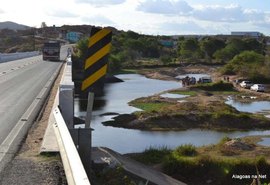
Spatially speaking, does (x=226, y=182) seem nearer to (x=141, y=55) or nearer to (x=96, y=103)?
(x=96, y=103)

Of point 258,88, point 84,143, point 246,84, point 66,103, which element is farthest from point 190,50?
point 84,143

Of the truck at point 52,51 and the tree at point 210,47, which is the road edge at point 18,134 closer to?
the truck at point 52,51

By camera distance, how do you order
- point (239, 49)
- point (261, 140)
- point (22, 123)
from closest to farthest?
1. point (22, 123)
2. point (261, 140)
3. point (239, 49)

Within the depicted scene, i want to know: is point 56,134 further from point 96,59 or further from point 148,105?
point 148,105

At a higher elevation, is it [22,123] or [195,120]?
[22,123]

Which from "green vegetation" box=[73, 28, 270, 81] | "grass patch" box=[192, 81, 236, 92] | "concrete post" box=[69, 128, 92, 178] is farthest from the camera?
"green vegetation" box=[73, 28, 270, 81]

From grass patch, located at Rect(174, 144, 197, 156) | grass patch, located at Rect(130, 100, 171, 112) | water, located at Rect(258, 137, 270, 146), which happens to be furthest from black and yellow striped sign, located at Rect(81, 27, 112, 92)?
grass patch, located at Rect(130, 100, 171, 112)

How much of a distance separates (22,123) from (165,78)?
317 feet

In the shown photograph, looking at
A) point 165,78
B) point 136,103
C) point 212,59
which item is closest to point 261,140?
point 136,103

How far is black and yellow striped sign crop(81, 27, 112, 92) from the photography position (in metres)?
8.31

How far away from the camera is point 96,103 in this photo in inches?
2422

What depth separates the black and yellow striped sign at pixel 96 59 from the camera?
8312 millimetres

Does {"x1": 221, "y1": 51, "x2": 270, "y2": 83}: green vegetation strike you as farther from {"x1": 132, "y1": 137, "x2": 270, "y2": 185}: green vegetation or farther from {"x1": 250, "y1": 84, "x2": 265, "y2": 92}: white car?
{"x1": 132, "y1": 137, "x2": 270, "y2": 185}: green vegetation

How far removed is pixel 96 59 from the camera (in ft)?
27.5
